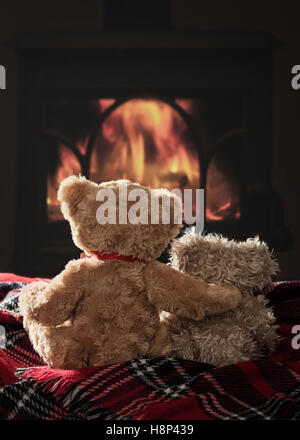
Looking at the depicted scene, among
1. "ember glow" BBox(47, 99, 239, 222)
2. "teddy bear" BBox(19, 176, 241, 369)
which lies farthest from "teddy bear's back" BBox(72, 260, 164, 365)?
"ember glow" BBox(47, 99, 239, 222)

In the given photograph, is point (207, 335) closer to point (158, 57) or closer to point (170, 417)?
point (170, 417)

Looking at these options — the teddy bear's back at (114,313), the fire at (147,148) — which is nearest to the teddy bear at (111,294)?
the teddy bear's back at (114,313)

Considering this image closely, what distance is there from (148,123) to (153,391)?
6.05 ft

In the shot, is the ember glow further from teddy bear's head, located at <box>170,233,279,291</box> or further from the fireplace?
teddy bear's head, located at <box>170,233,279,291</box>

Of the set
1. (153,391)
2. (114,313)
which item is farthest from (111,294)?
(153,391)

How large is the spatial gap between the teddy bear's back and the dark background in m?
1.70

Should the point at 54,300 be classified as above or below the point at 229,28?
below

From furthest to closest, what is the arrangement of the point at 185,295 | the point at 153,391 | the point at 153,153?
the point at 153,153 → the point at 185,295 → the point at 153,391

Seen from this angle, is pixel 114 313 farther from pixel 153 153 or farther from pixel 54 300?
pixel 153 153

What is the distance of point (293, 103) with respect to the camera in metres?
2.43

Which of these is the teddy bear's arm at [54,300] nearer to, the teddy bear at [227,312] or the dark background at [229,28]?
the teddy bear at [227,312]

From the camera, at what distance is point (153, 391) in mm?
699

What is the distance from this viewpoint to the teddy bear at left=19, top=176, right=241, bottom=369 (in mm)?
792

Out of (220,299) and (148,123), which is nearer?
(220,299)
